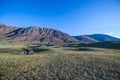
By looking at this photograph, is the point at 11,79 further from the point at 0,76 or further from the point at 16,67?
the point at 16,67

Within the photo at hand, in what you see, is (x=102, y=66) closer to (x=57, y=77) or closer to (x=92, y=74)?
(x=92, y=74)

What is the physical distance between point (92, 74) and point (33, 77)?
907 cm

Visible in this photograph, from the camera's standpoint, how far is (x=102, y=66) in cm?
2948

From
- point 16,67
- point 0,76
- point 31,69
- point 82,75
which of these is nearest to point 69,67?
point 82,75

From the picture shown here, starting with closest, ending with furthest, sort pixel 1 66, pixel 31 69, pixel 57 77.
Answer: pixel 57 77, pixel 31 69, pixel 1 66

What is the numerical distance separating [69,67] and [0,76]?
38.0ft

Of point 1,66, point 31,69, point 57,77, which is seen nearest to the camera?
point 57,77

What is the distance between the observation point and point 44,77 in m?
25.6

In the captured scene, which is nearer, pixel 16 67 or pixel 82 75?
pixel 82 75

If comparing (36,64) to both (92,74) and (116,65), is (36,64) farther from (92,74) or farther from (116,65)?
(116,65)

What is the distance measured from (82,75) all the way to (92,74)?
1.60 m

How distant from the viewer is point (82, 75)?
25.6m

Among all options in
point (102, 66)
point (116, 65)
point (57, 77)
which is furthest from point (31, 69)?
point (116, 65)

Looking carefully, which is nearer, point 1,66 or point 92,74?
point 92,74
